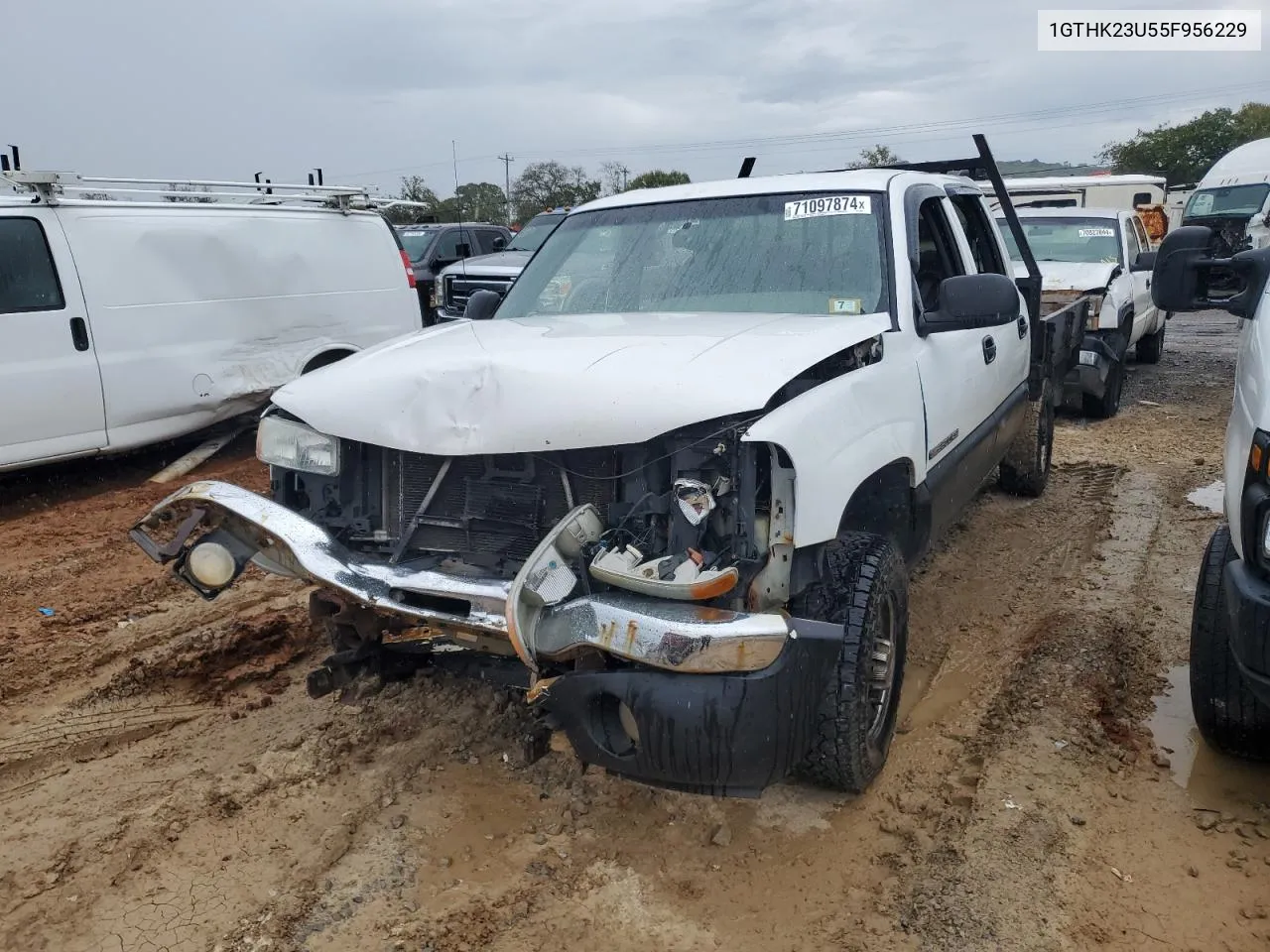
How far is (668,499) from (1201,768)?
2.11 m

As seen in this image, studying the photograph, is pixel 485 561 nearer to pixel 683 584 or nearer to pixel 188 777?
pixel 683 584

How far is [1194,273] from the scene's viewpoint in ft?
10.2

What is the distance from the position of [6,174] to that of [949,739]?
21.2 ft

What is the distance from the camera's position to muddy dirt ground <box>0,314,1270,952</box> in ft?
8.34

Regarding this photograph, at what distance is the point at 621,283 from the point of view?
4.07m

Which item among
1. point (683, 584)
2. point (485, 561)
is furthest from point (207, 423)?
point (683, 584)

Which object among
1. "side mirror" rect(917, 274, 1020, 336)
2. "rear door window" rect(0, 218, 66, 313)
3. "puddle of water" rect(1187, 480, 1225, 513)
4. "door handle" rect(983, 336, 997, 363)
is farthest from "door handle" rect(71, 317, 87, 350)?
"puddle of water" rect(1187, 480, 1225, 513)

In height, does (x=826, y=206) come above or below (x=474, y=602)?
above

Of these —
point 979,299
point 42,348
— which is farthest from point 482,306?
point 42,348

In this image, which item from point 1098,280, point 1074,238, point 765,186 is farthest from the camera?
point 1074,238

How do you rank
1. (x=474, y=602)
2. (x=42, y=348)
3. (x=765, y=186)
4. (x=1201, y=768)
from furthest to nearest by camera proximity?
(x=42, y=348), (x=765, y=186), (x=1201, y=768), (x=474, y=602)

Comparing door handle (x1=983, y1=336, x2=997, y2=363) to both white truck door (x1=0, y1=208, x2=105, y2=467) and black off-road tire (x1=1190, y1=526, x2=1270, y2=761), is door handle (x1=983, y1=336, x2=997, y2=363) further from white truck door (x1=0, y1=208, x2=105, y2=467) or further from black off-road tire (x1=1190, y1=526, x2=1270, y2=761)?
white truck door (x1=0, y1=208, x2=105, y2=467)

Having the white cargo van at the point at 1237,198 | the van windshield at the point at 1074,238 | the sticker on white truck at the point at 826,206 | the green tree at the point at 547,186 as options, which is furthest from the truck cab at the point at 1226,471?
the green tree at the point at 547,186

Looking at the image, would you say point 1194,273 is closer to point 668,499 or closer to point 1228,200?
point 668,499
